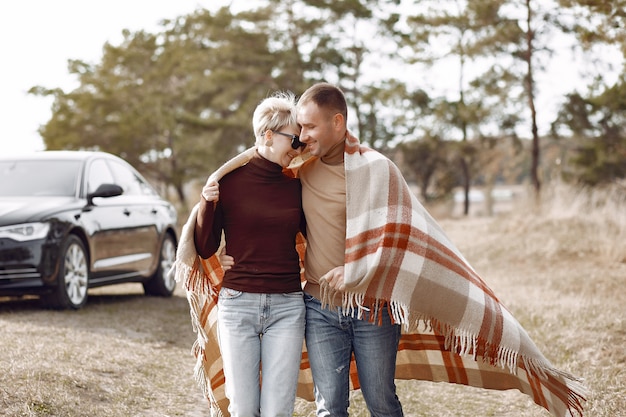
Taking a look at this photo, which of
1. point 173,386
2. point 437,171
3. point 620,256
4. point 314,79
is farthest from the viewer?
point 437,171

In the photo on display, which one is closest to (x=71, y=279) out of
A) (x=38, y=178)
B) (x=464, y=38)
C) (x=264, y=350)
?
(x=38, y=178)

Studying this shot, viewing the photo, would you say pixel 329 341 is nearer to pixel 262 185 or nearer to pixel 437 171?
pixel 262 185

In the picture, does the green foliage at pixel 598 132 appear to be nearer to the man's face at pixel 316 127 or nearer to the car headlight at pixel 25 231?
the car headlight at pixel 25 231

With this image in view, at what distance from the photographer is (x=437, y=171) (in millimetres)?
42750

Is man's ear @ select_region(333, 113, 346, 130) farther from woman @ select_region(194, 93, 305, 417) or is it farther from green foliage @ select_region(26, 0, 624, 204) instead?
green foliage @ select_region(26, 0, 624, 204)

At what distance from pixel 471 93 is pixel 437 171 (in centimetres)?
988

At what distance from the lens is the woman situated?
387cm

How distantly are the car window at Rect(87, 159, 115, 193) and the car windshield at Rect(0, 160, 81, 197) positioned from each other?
17cm

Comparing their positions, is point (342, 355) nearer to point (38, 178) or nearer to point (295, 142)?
point (295, 142)

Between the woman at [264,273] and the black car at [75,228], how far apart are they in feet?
15.9

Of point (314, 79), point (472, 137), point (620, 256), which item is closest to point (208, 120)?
point (314, 79)

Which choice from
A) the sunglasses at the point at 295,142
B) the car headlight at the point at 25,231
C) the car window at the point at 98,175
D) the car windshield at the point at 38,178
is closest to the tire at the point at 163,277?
the car window at the point at 98,175

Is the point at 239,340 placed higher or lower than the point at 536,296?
higher

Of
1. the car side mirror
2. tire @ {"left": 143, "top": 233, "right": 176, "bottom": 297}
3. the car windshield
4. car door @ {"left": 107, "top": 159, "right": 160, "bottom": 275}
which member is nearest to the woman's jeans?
the car side mirror
